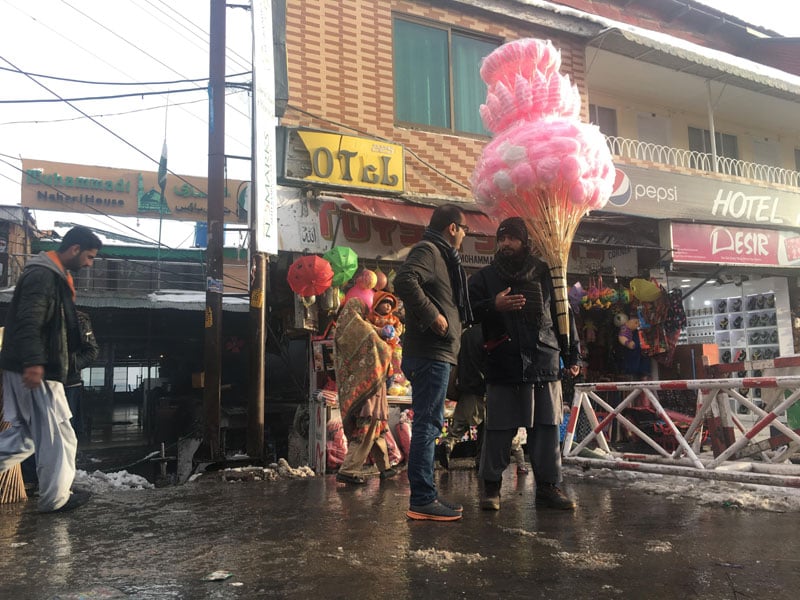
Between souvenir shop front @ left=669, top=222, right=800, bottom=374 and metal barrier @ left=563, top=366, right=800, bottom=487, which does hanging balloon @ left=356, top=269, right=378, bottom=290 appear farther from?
souvenir shop front @ left=669, top=222, right=800, bottom=374

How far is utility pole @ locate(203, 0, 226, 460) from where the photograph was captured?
21.9 ft

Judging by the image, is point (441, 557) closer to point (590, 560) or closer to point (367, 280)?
point (590, 560)

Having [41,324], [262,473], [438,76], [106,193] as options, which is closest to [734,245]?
[438,76]

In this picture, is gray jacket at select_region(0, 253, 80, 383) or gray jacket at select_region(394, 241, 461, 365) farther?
gray jacket at select_region(0, 253, 80, 383)

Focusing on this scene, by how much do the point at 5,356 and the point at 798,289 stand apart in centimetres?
1415

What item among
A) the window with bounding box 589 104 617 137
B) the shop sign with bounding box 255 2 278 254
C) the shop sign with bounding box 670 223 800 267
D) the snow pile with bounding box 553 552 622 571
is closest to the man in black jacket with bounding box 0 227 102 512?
the shop sign with bounding box 255 2 278 254

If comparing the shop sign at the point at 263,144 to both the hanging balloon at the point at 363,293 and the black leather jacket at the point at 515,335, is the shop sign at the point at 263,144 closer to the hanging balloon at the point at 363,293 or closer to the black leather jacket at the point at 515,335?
the hanging balloon at the point at 363,293

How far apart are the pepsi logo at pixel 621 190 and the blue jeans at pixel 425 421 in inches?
269

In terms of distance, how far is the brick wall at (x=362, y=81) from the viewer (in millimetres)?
7930

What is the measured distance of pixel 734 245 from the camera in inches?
415

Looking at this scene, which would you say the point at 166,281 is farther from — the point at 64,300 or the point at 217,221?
the point at 64,300

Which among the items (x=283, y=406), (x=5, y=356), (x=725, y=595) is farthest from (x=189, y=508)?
(x=283, y=406)

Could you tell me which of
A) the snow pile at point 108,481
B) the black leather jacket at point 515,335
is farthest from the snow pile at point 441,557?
the snow pile at point 108,481

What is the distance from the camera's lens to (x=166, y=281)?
16141 mm
